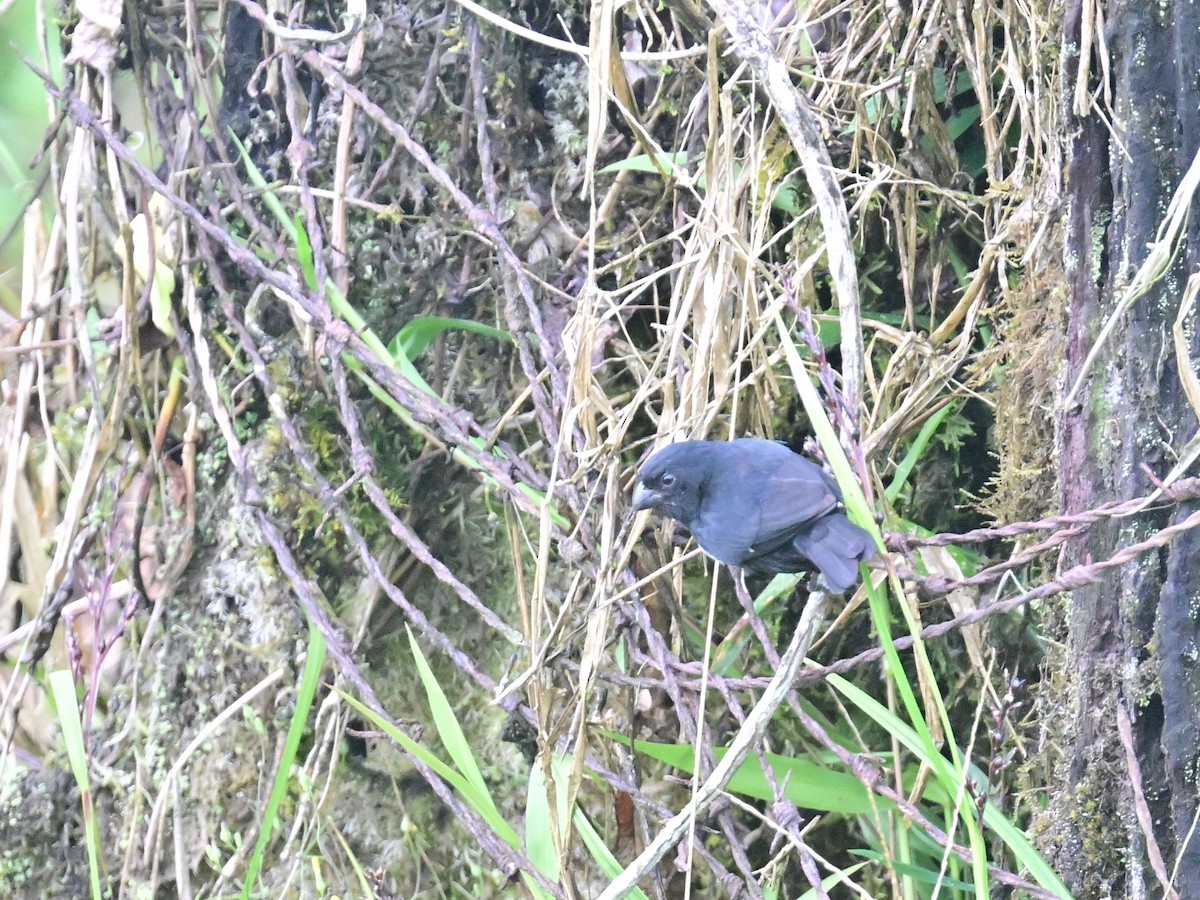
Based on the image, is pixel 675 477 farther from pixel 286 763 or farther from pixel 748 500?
pixel 286 763

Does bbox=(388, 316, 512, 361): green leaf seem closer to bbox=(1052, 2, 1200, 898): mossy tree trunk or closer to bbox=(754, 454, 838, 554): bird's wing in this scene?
bbox=(754, 454, 838, 554): bird's wing

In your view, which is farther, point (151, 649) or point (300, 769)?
point (151, 649)

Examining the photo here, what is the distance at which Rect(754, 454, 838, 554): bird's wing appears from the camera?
5.89ft

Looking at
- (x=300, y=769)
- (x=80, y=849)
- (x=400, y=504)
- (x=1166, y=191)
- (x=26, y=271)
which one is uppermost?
(x=1166, y=191)

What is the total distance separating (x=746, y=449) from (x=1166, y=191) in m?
0.78

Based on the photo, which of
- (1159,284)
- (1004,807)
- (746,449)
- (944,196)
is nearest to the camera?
(1159,284)

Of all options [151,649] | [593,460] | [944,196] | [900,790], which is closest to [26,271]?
[151,649]

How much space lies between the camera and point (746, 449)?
6.22ft

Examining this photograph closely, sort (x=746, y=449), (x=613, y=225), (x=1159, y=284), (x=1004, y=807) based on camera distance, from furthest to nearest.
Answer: (x=613, y=225) → (x=1004, y=807) → (x=746, y=449) → (x=1159, y=284)

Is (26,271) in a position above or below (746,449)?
above

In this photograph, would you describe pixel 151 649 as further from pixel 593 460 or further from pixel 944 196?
pixel 944 196

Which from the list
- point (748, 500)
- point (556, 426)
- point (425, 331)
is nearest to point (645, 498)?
point (748, 500)

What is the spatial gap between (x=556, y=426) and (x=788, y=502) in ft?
1.83

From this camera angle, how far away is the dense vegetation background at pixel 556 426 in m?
1.70
